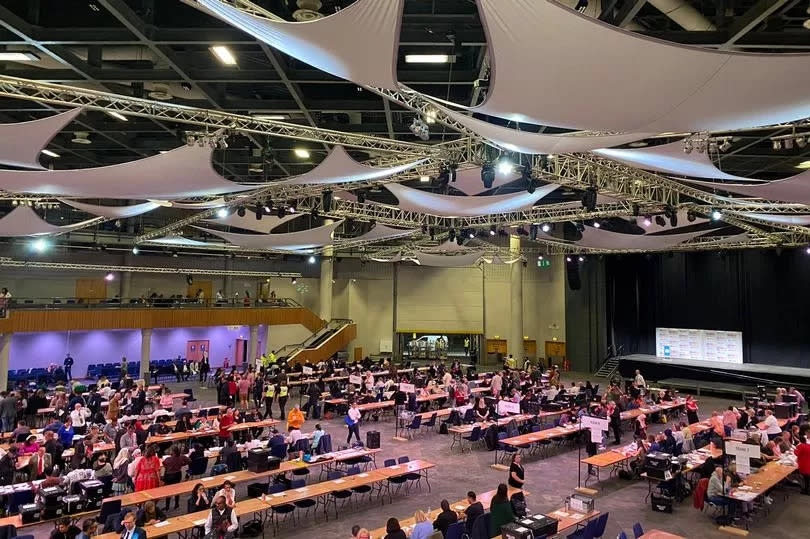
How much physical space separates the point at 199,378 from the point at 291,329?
26.4ft

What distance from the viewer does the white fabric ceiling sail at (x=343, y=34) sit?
4.67m

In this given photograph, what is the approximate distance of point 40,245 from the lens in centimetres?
2462

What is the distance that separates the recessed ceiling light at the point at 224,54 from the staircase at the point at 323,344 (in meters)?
21.2

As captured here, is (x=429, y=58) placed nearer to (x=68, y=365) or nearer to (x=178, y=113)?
(x=178, y=113)

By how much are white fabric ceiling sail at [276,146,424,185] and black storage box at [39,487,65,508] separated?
6.97 meters

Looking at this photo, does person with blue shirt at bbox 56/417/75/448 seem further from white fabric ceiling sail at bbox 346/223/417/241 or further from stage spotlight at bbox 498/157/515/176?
white fabric ceiling sail at bbox 346/223/417/241

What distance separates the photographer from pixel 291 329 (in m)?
35.2

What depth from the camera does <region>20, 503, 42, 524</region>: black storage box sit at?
800 centimetres

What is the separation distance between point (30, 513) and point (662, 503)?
10.7 metres

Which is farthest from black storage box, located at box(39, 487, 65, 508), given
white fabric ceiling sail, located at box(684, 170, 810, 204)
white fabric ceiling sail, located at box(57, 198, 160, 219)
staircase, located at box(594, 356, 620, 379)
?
staircase, located at box(594, 356, 620, 379)

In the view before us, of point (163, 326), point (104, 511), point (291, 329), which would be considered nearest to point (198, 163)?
point (104, 511)

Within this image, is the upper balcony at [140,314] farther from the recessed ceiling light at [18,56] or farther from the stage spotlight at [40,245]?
the recessed ceiling light at [18,56]

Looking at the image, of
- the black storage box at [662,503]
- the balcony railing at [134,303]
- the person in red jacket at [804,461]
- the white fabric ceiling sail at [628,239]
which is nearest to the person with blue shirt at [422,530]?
the black storage box at [662,503]

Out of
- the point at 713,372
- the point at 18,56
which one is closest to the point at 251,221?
the point at 18,56
